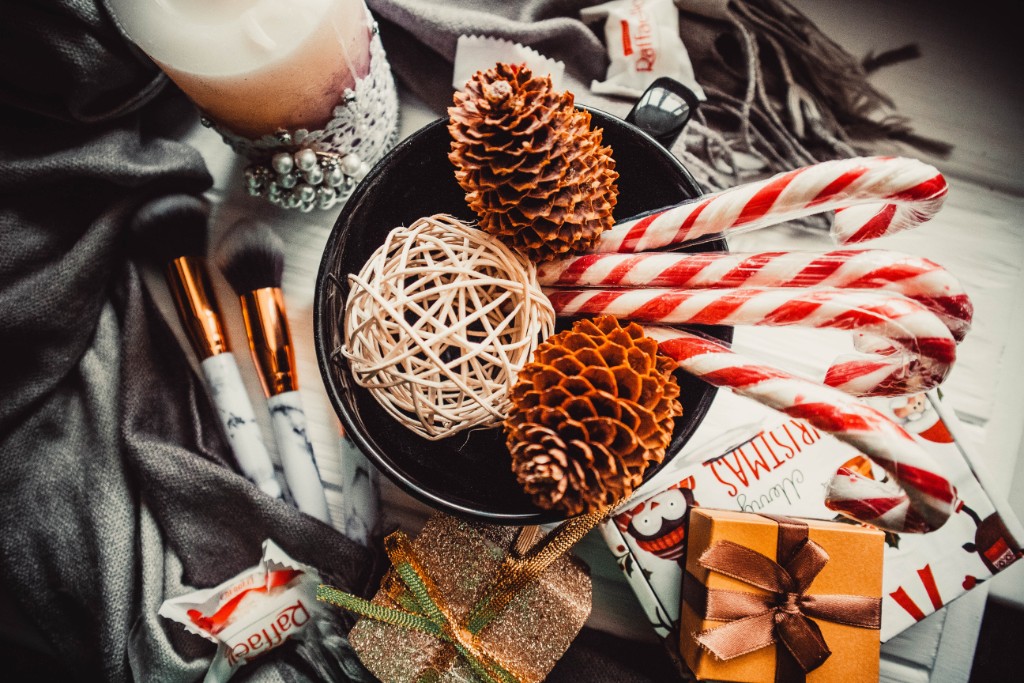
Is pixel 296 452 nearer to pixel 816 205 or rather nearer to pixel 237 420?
pixel 237 420

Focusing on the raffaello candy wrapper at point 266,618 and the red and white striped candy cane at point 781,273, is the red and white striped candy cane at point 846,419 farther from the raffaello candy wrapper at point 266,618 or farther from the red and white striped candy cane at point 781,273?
the raffaello candy wrapper at point 266,618

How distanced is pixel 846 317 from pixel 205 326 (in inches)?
23.9

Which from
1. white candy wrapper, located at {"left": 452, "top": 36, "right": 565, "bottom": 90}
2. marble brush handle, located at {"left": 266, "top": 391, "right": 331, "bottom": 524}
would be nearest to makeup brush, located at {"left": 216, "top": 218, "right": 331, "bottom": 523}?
marble brush handle, located at {"left": 266, "top": 391, "right": 331, "bottom": 524}

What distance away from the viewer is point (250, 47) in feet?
1.54

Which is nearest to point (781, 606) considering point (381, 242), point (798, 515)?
point (798, 515)

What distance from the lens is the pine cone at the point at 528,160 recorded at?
15.7 inches

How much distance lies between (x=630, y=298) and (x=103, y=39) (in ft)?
1.87

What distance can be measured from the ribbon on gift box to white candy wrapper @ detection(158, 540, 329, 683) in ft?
1.27

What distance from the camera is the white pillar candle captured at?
46cm

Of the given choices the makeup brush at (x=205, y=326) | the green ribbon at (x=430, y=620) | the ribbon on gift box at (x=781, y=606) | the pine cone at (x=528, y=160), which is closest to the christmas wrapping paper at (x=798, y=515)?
the ribbon on gift box at (x=781, y=606)

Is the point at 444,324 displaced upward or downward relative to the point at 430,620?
upward

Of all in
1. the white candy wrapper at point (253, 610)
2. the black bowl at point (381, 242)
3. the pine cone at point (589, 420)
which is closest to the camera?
the pine cone at point (589, 420)

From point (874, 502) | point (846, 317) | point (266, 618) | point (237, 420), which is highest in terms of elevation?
point (846, 317)

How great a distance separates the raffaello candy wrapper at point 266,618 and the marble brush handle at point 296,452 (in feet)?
0.19
